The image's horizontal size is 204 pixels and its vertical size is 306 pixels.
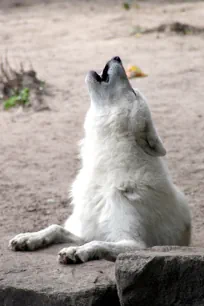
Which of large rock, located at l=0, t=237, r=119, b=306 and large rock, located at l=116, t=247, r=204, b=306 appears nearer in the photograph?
large rock, located at l=116, t=247, r=204, b=306

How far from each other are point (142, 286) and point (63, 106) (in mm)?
6833

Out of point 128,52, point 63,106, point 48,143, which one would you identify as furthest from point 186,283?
point 128,52

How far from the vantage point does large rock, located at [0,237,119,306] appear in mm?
4043

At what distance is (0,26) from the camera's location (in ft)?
50.8

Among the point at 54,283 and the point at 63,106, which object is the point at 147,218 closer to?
the point at 54,283

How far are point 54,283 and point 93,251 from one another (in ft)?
1.54

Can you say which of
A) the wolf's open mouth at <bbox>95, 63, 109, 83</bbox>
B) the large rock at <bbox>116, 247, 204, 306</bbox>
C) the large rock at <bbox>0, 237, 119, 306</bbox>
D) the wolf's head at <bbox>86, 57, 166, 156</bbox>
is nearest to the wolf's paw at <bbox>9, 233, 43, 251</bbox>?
the large rock at <bbox>0, 237, 119, 306</bbox>

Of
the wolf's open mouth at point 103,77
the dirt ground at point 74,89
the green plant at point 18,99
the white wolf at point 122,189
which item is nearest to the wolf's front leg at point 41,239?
the white wolf at point 122,189

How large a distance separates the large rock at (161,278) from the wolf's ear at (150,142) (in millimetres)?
1390

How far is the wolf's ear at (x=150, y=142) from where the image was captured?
Result: 519cm

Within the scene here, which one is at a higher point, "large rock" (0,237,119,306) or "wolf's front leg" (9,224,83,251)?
"large rock" (0,237,119,306)

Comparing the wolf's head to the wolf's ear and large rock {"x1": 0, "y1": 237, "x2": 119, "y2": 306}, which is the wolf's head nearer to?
the wolf's ear

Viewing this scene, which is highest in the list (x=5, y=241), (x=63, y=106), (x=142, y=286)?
(x=142, y=286)

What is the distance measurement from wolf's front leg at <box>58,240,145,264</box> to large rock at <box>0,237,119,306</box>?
0.18ft
